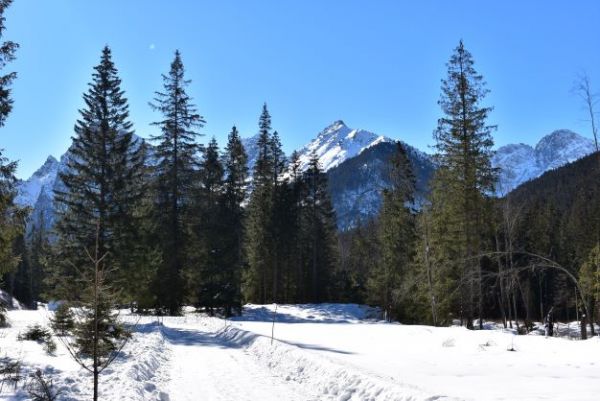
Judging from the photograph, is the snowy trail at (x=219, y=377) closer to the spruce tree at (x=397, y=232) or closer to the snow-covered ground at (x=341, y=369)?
the snow-covered ground at (x=341, y=369)

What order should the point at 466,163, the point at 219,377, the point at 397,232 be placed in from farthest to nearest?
1. the point at 397,232
2. the point at 466,163
3. the point at 219,377

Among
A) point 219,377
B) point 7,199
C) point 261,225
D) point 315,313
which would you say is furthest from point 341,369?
point 261,225

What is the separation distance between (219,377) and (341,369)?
3.19 metres

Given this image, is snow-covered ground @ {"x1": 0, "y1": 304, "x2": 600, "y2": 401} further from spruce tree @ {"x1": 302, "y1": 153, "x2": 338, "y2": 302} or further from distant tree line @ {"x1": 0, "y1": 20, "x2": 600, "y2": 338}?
spruce tree @ {"x1": 302, "y1": 153, "x2": 338, "y2": 302}

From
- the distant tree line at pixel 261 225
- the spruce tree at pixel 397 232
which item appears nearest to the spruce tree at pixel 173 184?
the distant tree line at pixel 261 225

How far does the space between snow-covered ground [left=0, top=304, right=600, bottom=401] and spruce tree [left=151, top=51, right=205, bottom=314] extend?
14.7 m

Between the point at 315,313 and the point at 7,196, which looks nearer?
the point at 7,196

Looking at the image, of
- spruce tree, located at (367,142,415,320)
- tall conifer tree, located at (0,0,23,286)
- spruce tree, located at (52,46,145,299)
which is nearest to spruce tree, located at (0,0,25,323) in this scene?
tall conifer tree, located at (0,0,23,286)

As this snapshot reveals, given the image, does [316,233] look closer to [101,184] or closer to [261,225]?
[261,225]

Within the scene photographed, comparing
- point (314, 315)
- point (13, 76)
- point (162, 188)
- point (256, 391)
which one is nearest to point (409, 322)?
point (314, 315)

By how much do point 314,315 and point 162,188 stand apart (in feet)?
49.5

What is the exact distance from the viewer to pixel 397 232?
39.1 metres

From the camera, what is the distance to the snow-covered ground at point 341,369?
391 inches

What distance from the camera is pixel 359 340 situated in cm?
2161
